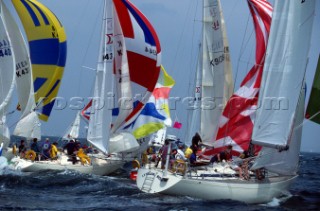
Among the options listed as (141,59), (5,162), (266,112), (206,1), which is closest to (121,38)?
(141,59)

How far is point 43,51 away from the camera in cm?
2459

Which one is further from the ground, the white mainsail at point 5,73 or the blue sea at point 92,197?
the white mainsail at point 5,73

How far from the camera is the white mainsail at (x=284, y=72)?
1577 cm

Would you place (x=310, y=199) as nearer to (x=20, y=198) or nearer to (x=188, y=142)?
(x=20, y=198)

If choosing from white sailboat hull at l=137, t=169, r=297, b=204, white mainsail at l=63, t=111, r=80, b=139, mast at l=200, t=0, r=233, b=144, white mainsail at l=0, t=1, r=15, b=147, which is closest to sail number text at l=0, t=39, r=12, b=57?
white mainsail at l=0, t=1, r=15, b=147

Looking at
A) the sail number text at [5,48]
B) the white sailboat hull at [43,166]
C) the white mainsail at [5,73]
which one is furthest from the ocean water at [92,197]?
the sail number text at [5,48]

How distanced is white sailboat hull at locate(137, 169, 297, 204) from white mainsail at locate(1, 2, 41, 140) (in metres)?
7.87

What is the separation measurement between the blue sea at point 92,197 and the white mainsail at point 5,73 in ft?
6.09

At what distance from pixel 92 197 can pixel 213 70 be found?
28.4 feet

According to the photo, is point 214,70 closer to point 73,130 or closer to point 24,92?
point 24,92

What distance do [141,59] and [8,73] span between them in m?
5.20

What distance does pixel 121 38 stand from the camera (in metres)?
22.1

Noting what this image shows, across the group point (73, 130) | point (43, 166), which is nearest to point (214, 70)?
point (43, 166)

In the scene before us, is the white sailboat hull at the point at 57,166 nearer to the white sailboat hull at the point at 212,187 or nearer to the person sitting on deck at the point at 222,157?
the person sitting on deck at the point at 222,157
